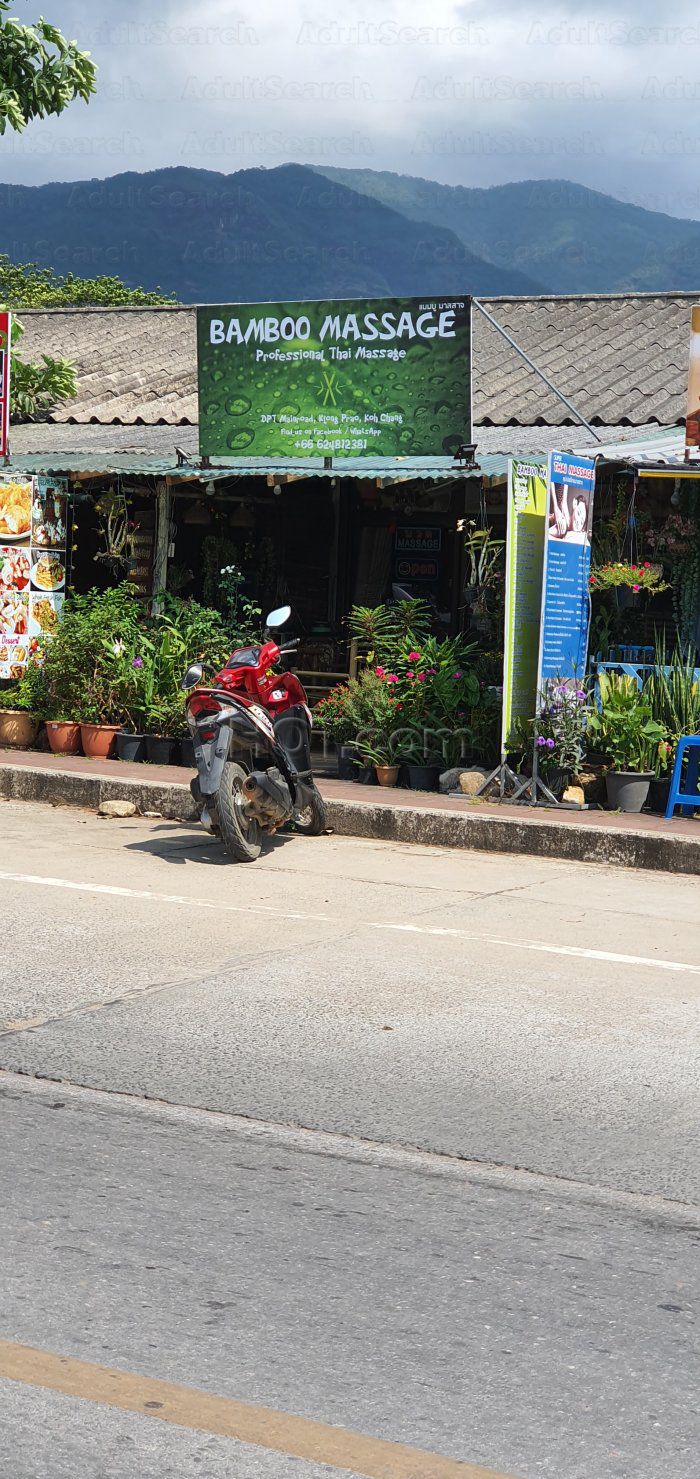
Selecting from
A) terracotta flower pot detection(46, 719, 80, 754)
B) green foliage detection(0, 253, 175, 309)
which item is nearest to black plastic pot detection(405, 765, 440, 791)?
terracotta flower pot detection(46, 719, 80, 754)

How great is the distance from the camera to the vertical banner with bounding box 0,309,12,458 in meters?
14.3

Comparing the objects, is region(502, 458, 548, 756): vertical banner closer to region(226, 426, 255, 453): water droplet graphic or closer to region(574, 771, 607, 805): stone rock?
region(574, 771, 607, 805): stone rock

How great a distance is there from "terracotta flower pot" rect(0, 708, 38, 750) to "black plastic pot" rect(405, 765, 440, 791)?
3698mm

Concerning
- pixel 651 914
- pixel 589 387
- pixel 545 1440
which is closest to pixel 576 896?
pixel 651 914

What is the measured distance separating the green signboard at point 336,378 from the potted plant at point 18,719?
2758mm

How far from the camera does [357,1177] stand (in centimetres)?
435

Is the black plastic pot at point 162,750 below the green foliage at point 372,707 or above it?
below

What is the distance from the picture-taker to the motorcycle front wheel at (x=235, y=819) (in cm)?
917

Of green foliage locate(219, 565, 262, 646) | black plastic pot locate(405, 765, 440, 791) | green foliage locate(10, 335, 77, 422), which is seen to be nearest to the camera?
black plastic pot locate(405, 765, 440, 791)

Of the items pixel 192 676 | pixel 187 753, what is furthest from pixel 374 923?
pixel 187 753

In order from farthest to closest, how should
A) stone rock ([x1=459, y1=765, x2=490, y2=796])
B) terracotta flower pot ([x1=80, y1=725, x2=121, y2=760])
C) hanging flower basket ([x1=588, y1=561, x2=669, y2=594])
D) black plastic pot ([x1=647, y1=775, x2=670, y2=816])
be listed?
terracotta flower pot ([x1=80, y1=725, x2=121, y2=760])
hanging flower basket ([x1=588, y1=561, x2=669, y2=594])
stone rock ([x1=459, y1=765, x2=490, y2=796])
black plastic pot ([x1=647, y1=775, x2=670, y2=816])

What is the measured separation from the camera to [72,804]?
38.9 ft

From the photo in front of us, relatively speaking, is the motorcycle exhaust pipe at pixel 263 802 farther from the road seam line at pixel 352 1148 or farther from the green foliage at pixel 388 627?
the road seam line at pixel 352 1148

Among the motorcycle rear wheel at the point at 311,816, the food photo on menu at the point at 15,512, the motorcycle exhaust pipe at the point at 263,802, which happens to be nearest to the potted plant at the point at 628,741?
the motorcycle rear wheel at the point at 311,816
